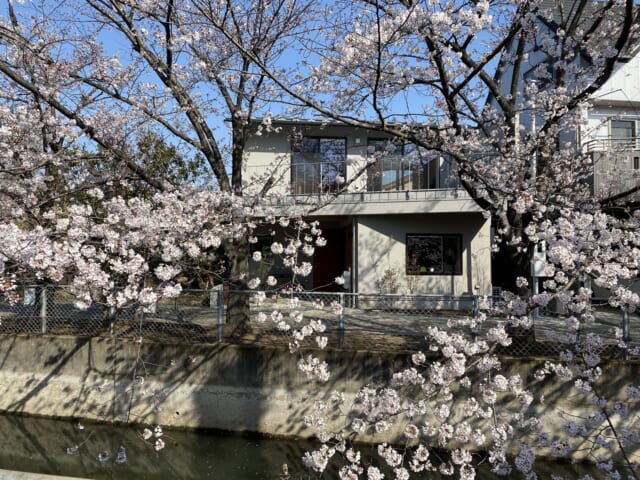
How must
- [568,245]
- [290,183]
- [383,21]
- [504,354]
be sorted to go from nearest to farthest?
[568,245] < [383,21] < [504,354] < [290,183]

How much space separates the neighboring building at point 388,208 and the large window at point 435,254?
0.03 meters

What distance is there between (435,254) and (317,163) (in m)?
4.09

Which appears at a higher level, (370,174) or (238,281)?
(370,174)

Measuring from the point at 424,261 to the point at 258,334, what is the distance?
609 centimetres

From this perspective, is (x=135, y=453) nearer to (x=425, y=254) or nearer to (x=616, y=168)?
(x=425, y=254)

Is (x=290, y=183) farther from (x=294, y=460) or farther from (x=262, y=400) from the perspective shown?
(x=294, y=460)

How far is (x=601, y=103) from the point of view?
11586 mm

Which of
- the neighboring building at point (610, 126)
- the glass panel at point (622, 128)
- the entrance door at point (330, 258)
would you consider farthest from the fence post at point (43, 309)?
the glass panel at point (622, 128)

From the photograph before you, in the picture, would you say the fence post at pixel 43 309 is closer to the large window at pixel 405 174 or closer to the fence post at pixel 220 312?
the fence post at pixel 220 312

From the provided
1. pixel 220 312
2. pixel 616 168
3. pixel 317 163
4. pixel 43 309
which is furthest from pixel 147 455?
pixel 616 168

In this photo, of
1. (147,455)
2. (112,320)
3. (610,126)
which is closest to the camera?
(147,455)

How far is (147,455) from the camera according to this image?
6.17 metres

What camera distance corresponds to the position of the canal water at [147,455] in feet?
18.5

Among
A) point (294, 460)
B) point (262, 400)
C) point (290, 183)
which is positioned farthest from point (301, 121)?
point (294, 460)
